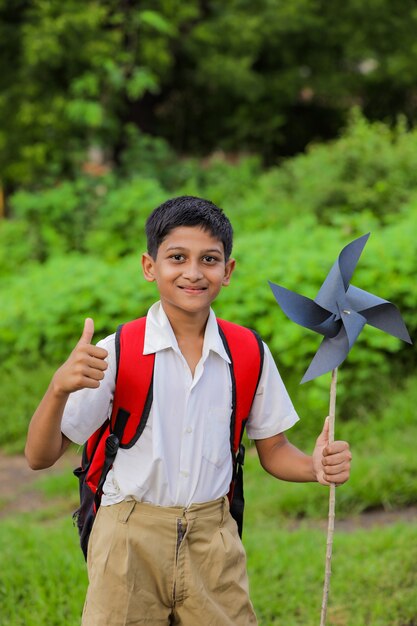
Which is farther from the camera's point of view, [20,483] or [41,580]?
[20,483]

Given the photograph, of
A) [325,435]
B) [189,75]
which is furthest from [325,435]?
[189,75]

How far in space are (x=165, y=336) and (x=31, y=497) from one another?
11.4 feet

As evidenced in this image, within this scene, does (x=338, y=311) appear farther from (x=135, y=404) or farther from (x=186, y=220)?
(x=135, y=404)

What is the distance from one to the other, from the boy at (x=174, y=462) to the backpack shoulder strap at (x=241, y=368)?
30 millimetres

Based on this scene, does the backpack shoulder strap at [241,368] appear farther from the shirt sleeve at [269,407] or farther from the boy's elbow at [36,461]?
the boy's elbow at [36,461]

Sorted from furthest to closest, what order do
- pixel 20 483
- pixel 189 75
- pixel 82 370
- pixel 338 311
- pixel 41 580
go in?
pixel 189 75 → pixel 20 483 → pixel 41 580 → pixel 338 311 → pixel 82 370

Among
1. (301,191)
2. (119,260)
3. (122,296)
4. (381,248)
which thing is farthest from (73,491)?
(301,191)

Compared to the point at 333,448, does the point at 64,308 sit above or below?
above

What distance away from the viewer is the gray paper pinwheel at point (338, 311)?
2.15 meters

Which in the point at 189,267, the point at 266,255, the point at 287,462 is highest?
the point at 266,255

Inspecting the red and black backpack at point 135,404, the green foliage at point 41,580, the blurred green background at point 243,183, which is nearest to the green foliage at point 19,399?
the blurred green background at point 243,183

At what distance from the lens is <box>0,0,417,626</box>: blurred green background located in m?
5.48

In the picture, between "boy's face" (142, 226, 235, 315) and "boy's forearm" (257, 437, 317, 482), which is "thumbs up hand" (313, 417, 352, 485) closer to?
"boy's forearm" (257, 437, 317, 482)

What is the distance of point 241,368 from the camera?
218cm
